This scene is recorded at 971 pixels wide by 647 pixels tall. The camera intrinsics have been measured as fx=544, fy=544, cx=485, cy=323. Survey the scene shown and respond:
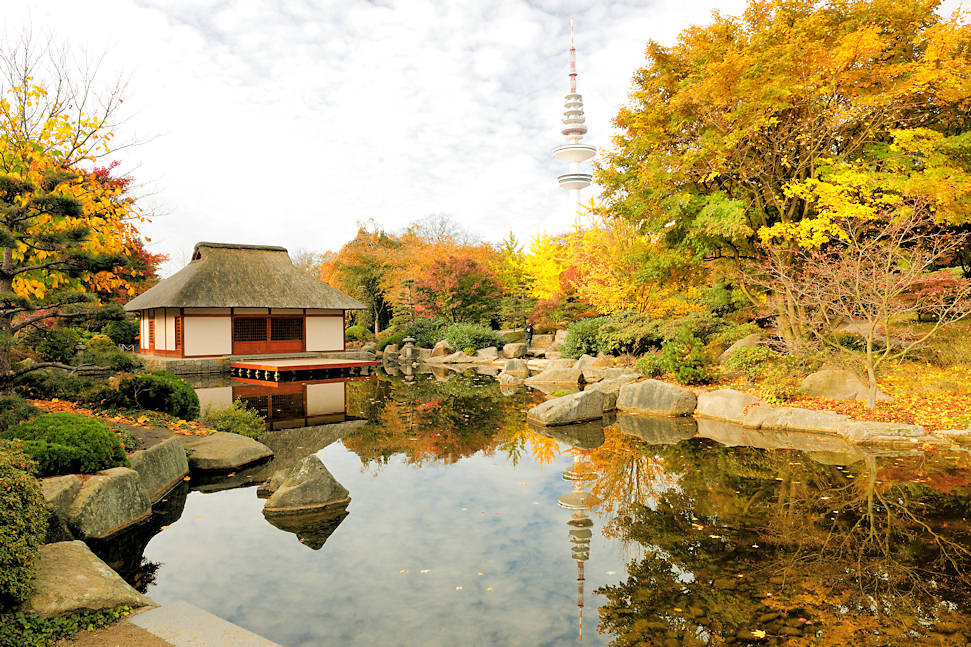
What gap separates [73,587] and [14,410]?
4.47 meters

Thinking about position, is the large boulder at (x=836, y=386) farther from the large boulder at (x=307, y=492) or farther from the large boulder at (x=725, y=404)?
the large boulder at (x=307, y=492)

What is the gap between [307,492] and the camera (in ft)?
20.5

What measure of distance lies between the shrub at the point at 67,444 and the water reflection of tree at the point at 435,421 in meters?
3.48

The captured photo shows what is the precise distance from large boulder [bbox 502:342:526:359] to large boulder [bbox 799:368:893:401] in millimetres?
16010

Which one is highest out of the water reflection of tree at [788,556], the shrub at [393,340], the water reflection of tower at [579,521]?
the shrub at [393,340]

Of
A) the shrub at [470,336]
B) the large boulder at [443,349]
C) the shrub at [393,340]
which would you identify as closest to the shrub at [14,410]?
the large boulder at [443,349]

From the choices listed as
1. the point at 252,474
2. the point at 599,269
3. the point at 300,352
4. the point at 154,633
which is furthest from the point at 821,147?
the point at 300,352

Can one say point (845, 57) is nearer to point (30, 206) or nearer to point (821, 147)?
point (821, 147)

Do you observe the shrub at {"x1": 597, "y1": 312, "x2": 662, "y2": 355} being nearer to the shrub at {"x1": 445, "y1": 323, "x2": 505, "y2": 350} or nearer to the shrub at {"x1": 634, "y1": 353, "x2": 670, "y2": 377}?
the shrub at {"x1": 634, "y1": 353, "x2": 670, "y2": 377}

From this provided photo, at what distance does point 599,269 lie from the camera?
62.7 ft

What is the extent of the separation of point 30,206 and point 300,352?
60.9 feet

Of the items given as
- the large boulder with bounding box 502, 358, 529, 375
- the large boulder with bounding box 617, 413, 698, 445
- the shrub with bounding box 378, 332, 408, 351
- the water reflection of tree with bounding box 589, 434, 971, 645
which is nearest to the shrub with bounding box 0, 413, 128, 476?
the water reflection of tree with bounding box 589, 434, 971, 645

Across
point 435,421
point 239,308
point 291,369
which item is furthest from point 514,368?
point 239,308

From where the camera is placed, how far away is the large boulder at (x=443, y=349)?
2795 centimetres
